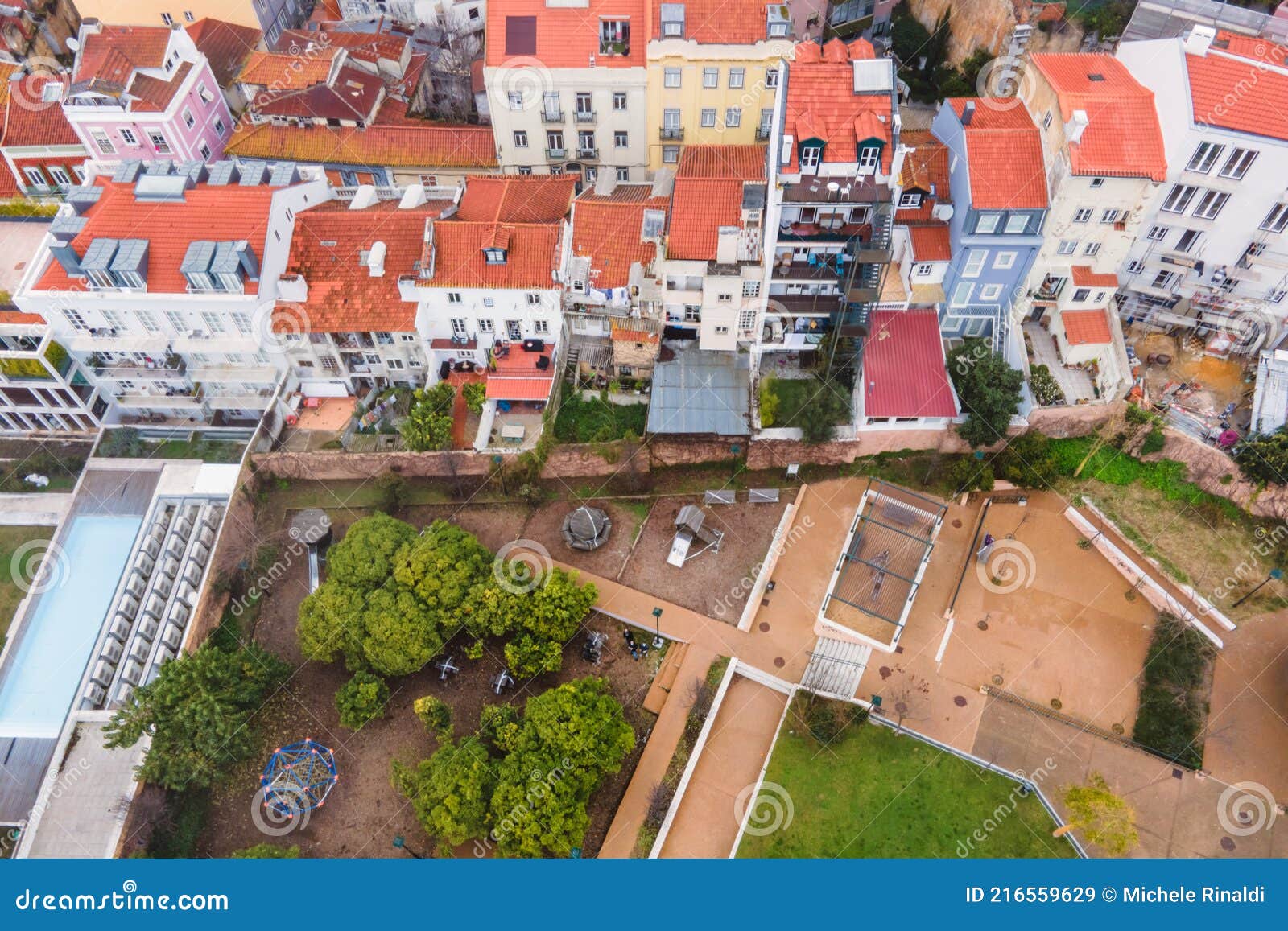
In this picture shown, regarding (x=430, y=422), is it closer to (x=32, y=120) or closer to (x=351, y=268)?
(x=351, y=268)

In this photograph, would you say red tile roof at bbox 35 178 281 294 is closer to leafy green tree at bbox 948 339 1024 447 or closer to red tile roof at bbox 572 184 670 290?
red tile roof at bbox 572 184 670 290

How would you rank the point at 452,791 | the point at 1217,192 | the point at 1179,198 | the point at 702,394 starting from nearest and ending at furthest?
the point at 452,791, the point at 1217,192, the point at 1179,198, the point at 702,394

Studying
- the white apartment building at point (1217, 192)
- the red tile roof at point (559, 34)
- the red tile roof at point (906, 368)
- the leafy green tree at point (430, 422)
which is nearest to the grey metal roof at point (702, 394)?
the red tile roof at point (906, 368)

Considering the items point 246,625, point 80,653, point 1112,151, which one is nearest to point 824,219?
point 1112,151

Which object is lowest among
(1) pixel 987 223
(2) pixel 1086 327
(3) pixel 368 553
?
(3) pixel 368 553

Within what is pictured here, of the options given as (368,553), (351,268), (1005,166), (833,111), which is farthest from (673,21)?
(368,553)

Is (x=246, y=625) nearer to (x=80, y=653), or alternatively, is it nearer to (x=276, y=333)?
(x=80, y=653)
